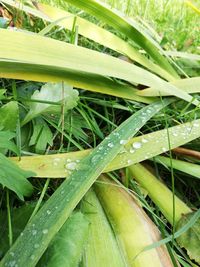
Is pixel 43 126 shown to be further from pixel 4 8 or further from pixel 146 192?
pixel 4 8

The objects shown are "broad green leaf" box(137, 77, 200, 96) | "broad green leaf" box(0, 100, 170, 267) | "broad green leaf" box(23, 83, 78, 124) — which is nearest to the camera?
"broad green leaf" box(0, 100, 170, 267)

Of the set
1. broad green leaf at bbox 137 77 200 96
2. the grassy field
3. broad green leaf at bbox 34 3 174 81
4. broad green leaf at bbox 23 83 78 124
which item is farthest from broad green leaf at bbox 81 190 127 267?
broad green leaf at bbox 34 3 174 81

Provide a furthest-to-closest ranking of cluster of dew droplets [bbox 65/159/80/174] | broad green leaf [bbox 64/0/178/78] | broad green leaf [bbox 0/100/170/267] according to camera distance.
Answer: broad green leaf [bbox 64/0/178/78]
cluster of dew droplets [bbox 65/159/80/174]
broad green leaf [bbox 0/100/170/267]

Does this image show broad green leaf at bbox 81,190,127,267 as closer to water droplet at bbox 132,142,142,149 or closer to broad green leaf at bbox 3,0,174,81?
water droplet at bbox 132,142,142,149

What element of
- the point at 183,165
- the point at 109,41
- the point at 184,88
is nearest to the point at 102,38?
the point at 109,41

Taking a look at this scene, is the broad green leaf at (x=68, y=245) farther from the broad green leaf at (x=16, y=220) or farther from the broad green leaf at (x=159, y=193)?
the broad green leaf at (x=159, y=193)

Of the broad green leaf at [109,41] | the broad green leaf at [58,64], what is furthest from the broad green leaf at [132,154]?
the broad green leaf at [109,41]
